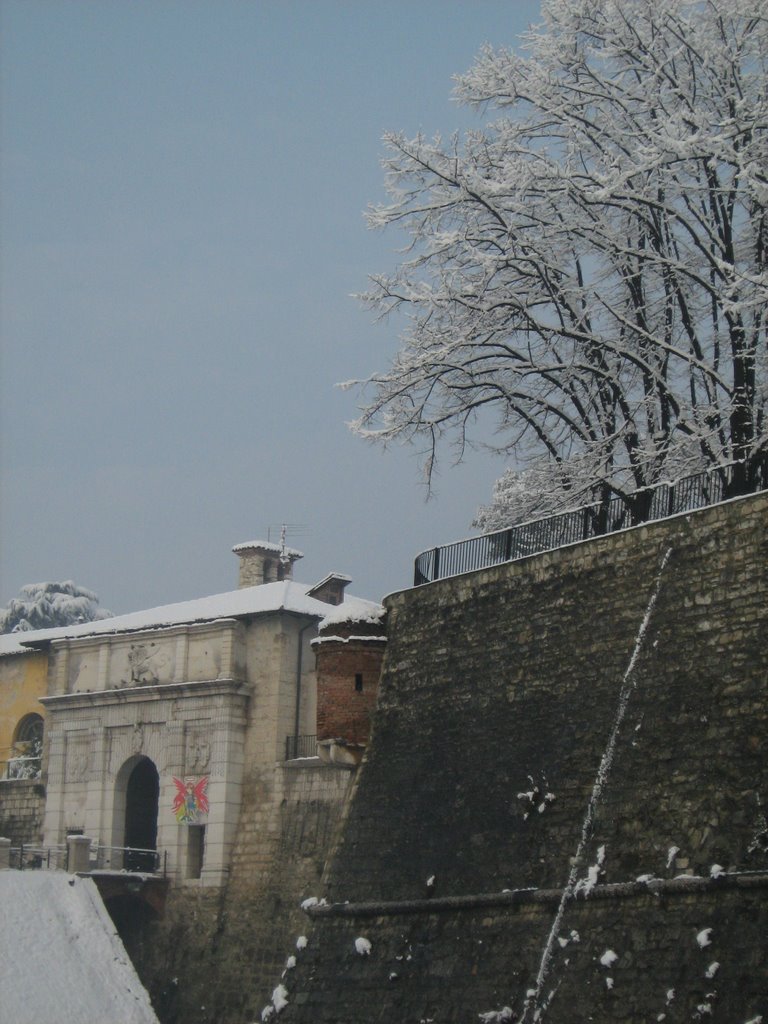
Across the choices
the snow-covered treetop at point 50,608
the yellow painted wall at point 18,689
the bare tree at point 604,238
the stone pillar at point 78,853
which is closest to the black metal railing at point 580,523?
the bare tree at point 604,238

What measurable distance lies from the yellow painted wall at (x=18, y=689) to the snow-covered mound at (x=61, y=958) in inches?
270

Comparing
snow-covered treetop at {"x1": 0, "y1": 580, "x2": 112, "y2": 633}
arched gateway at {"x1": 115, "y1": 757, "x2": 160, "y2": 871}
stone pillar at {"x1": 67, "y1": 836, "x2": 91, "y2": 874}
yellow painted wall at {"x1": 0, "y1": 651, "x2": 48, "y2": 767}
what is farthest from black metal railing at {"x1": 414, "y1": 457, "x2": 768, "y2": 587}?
snow-covered treetop at {"x1": 0, "y1": 580, "x2": 112, "y2": 633}

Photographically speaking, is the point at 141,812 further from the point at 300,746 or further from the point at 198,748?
the point at 300,746

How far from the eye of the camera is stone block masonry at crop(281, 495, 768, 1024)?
608 inches

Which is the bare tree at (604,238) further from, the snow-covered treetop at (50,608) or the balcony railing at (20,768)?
the snow-covered treetop at (50,608)

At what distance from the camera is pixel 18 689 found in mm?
36906

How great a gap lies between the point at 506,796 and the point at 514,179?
28.5 feet

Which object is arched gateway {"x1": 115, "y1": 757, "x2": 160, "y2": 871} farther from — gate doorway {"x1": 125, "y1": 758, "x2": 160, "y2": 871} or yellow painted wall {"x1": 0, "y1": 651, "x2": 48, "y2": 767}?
yellow painted wall {"x1": 0, "y1": 651, "x2": 48, "y2": 767}

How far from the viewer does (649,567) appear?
18.1 meters

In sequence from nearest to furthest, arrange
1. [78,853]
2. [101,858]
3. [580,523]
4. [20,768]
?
[580,523]
[78,853]
[101,858]
[20,768]

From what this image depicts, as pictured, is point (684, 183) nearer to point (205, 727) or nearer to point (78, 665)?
point (205, 727)

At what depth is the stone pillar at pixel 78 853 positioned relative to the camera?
31.5 metres

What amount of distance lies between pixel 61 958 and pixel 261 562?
11.8 m

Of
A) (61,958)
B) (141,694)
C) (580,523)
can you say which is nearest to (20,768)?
(141,694)
